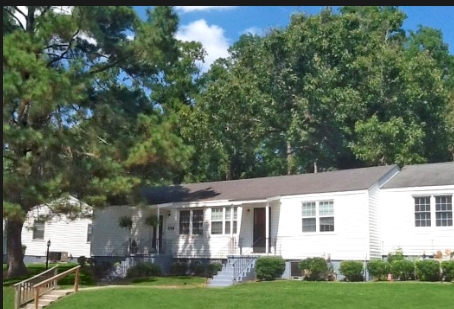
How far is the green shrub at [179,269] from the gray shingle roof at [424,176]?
28.0 feet

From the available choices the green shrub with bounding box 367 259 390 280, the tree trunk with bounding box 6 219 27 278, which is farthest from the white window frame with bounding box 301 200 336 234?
the tree trunk with bounding box 6 219 27 278

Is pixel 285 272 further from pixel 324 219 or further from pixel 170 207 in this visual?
pixel 170 207

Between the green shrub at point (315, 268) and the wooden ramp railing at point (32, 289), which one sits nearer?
the wooden ramp railing at point (32, 289)

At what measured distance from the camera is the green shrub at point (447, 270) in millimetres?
20609

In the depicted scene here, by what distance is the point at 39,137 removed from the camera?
20328 mm

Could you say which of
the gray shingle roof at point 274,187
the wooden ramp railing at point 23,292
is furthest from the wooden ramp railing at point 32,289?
the gray shingle roof at point 274,187

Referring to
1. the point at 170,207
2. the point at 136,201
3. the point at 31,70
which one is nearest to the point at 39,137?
the point at 31,70

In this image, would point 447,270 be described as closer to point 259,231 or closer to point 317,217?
point 317,217

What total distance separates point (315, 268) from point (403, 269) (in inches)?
117

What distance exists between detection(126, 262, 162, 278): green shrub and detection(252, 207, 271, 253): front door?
4.05m

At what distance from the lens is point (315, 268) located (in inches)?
897

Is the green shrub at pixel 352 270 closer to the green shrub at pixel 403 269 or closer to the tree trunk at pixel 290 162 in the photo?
the green shrub at pixel 403 269

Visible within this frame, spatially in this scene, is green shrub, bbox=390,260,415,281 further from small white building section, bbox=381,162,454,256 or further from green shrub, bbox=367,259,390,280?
small white building section, bbox=381,162,454,256

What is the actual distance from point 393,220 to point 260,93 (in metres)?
17.2
